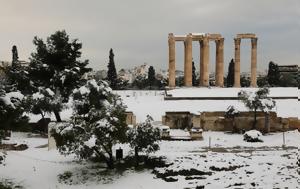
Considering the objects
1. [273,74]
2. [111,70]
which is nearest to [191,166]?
Answer: [111,70]

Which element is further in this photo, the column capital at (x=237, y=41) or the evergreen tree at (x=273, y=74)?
the evergreen tree at (x=273, y=74)

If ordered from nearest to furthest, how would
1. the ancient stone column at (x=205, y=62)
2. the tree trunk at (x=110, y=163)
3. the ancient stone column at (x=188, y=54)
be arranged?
the tree trunk at (x=110, y=163) → the ancient stone column at (x=188, y=54) → the ancient stone column at (x=205, y=62)

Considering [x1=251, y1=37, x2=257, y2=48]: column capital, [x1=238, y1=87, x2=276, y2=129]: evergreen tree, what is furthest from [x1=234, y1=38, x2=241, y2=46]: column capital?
[x1=238, y1=87, x2=276, y2=129]: evergreen tree

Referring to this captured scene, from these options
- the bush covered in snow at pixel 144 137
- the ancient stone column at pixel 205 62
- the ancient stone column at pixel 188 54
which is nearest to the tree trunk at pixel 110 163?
the bush covered in snow at pixel 144 137

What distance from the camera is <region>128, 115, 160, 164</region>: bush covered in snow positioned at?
87.8 feet

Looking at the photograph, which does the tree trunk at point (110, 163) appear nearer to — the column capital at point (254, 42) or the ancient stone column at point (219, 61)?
the ancient stone column at point (219, 61)

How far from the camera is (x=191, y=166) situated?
2681cm

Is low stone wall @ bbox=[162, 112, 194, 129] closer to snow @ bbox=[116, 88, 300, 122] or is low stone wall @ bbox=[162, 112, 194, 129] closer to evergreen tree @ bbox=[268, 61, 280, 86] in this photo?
snow @ bbox=[116, 88, 300, 122]

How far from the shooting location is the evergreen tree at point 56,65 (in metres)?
36.6

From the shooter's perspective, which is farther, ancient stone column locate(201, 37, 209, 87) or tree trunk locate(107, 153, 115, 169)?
ancient stone column locate(201, 37, 209, 87)

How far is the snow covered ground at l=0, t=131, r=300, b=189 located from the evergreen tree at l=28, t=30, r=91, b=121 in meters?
5.61

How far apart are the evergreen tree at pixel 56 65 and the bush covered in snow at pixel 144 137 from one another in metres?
11.0

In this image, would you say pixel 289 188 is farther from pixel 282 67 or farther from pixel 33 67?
pixel 282 67

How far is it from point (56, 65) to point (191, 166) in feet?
50.6
